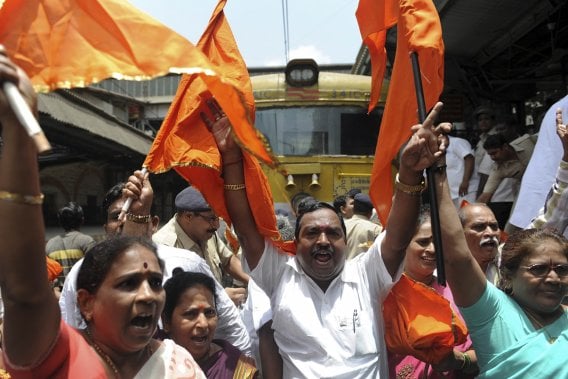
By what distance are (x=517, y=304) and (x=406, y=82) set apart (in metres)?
1.07

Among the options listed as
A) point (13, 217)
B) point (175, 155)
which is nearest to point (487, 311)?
point (175, 155)

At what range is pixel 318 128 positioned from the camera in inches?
341

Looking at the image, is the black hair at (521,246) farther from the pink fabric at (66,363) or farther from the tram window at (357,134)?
the tram window at (357,134)

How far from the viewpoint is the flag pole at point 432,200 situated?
8.10ft

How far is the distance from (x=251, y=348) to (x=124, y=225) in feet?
2.83

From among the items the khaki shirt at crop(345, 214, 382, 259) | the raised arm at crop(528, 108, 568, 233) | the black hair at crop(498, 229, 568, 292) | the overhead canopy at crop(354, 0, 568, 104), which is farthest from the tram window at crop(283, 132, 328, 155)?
the black hair at crop(498, 229, 568, 292)

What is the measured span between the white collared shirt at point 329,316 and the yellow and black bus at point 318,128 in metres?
5.41

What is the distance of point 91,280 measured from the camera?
2.18 metres

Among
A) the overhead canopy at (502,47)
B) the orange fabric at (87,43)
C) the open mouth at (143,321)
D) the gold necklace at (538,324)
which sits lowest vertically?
the gold necklace at (538,324)

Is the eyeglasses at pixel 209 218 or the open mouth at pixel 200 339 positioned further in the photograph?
the eyeglasses at pixel 209 218

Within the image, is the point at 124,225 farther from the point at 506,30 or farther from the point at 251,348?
the point at 506,30

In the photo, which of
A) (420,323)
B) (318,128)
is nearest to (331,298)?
(420,323)

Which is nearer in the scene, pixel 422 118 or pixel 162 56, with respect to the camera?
pixel 162 56

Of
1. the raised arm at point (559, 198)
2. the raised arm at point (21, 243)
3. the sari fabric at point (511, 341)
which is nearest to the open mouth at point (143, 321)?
the raised arm at point (21, 243)
